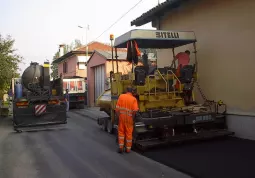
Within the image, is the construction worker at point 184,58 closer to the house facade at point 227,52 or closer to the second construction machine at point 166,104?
the second construction machine at point 166,104

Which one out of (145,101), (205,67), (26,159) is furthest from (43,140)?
(205,67)

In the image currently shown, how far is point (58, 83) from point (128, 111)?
627 cm

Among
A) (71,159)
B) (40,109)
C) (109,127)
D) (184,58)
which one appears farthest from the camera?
(40,109)

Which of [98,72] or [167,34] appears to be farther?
[98,72]

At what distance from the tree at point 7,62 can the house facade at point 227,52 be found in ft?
45.2

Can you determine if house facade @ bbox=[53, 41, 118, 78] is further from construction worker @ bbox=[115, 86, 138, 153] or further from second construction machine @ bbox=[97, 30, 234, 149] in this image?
construction worker @ bbox=[115, 86, 138, 153]

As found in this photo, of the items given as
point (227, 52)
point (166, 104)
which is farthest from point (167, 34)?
point (166, 104)

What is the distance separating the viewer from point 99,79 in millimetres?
23547

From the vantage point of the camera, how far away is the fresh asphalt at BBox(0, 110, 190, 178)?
597 centimetres

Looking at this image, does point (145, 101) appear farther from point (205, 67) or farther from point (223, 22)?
point (223, 22)

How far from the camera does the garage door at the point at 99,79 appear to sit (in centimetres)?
2262

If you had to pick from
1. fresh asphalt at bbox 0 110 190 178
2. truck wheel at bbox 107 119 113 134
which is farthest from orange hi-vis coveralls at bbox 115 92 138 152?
truck wheel at bbox 107 119 113 134

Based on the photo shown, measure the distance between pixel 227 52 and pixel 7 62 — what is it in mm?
16725

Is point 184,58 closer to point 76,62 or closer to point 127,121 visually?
point 127,121
